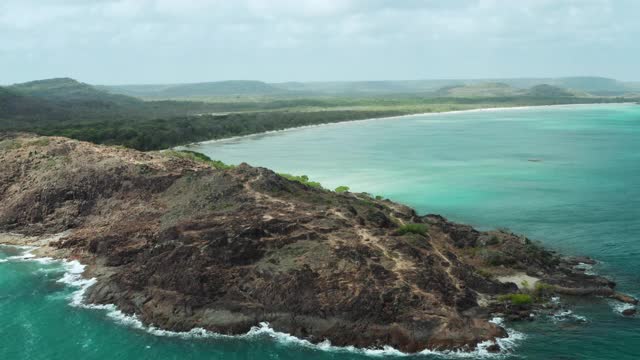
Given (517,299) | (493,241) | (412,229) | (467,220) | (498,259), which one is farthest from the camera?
(467,220)

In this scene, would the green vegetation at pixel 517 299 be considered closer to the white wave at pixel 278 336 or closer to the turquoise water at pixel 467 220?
the turquoise water at pixel 467 220

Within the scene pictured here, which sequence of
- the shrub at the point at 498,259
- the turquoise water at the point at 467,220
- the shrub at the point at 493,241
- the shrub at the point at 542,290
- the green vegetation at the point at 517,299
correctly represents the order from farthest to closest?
the shrub at the point at 493,241 → the shrub at the point at 498,259 → the shrub at the point at 542,290 → the green vegetation at the point at 517,299 → the turquoise water at the point at 467,220

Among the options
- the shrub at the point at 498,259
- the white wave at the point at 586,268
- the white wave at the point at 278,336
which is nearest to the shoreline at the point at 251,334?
the white wave at the point at 278,336

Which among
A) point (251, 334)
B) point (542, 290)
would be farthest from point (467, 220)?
point (251, 334)


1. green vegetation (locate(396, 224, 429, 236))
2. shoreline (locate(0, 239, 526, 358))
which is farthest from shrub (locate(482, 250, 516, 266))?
shoreline (locate(0, 239, 526, 358))

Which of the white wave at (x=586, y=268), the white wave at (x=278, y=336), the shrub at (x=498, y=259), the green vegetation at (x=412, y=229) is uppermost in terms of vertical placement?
the green vegetation at (x=412, y=229)

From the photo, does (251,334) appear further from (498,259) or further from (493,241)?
(493,241)

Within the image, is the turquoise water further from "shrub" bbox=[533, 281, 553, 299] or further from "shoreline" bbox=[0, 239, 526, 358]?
"shrub" bbox=[533, 281, 553, 299]

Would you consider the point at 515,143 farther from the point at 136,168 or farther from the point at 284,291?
the point at 284,291
